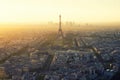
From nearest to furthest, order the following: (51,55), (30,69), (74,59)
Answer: (30,69), (74,59), (51,55)

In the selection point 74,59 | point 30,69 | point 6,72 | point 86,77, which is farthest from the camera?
point 74,59

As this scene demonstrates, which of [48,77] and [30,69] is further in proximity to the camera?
[30,69]

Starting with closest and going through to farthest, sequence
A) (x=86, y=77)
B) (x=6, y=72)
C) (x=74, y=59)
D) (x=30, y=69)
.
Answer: (x=86, y=77)
(x=6, y=72)
(x=30, y=69)
(x=74, y=59)

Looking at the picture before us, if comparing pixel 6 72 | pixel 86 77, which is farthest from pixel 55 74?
pixel 6 72

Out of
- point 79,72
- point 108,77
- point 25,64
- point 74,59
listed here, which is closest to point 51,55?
point 74,59

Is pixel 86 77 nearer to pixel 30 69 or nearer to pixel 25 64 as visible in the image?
pixel 30 69

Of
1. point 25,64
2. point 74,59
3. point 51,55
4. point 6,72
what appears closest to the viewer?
point 6,72

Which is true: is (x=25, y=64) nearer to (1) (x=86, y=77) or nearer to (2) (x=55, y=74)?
(2) (x=55, y=74)

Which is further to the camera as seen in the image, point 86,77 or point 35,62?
point 35,62
